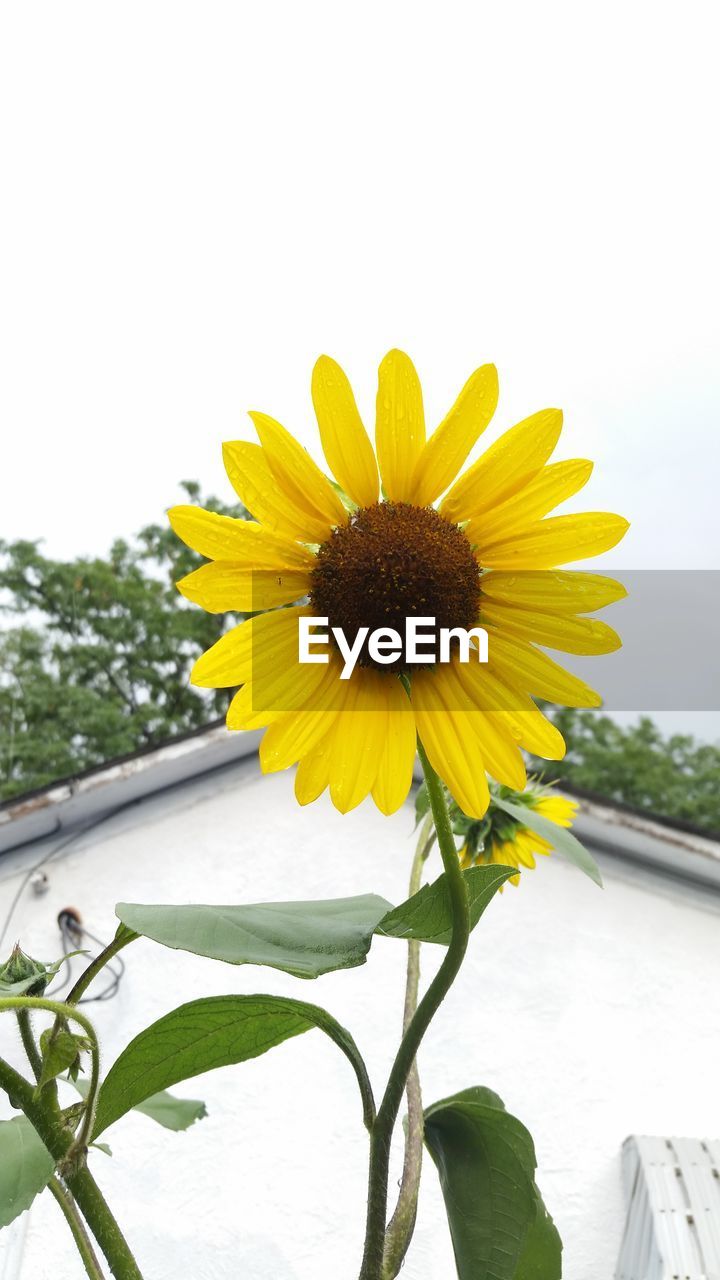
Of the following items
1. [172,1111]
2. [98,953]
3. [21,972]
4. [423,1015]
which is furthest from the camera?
[98,953]

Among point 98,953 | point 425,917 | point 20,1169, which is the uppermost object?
point 425,917

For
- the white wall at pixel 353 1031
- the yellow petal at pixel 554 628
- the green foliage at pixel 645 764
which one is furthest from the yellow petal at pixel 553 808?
the green foliage at pixel 645 764

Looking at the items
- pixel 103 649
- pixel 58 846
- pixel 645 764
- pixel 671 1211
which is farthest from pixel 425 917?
pixel 103 649

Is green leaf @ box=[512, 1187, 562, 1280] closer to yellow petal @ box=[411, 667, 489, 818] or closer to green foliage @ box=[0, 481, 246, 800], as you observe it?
yellow petal @ box=[411, 667, 489, 818]

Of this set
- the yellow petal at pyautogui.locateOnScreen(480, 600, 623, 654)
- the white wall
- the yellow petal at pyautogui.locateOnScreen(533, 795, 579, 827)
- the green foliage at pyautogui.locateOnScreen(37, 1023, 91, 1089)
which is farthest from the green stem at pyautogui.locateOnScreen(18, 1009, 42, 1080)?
the white wall

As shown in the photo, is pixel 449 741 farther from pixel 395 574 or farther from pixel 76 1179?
pixel 76 1179
